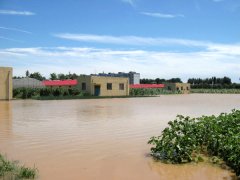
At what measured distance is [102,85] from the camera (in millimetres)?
53781

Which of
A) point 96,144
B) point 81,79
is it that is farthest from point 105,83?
point 96,144

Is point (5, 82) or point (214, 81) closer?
point (5, 82)

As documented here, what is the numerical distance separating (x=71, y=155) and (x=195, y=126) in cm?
335

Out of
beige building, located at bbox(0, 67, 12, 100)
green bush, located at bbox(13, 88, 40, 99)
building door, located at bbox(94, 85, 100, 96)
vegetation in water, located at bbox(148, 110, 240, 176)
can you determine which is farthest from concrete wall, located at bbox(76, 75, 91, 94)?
vegetation in water, located at bbox(148, 110, 240, 176)

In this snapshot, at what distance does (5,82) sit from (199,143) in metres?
33.3

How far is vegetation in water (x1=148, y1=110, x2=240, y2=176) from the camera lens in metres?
8.03

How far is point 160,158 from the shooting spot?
884 centimetres

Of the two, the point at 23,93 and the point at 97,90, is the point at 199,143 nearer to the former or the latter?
the point at 23,93

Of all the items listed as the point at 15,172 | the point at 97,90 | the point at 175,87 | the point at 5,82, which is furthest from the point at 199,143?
the point at 175,87

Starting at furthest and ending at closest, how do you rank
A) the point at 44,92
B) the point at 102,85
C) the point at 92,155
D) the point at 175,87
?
the point at 175,87 < the point at 102,85 < the point at 44,92 < the point at 92,155

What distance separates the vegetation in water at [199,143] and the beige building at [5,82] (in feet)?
107

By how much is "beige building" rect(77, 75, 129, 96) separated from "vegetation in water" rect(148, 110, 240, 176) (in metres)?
42.8

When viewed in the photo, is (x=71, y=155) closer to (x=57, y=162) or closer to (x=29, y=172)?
(x=57, y=162)

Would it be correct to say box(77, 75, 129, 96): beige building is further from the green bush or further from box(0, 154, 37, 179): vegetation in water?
box(0, 154, 37, 179): vegetation in water
